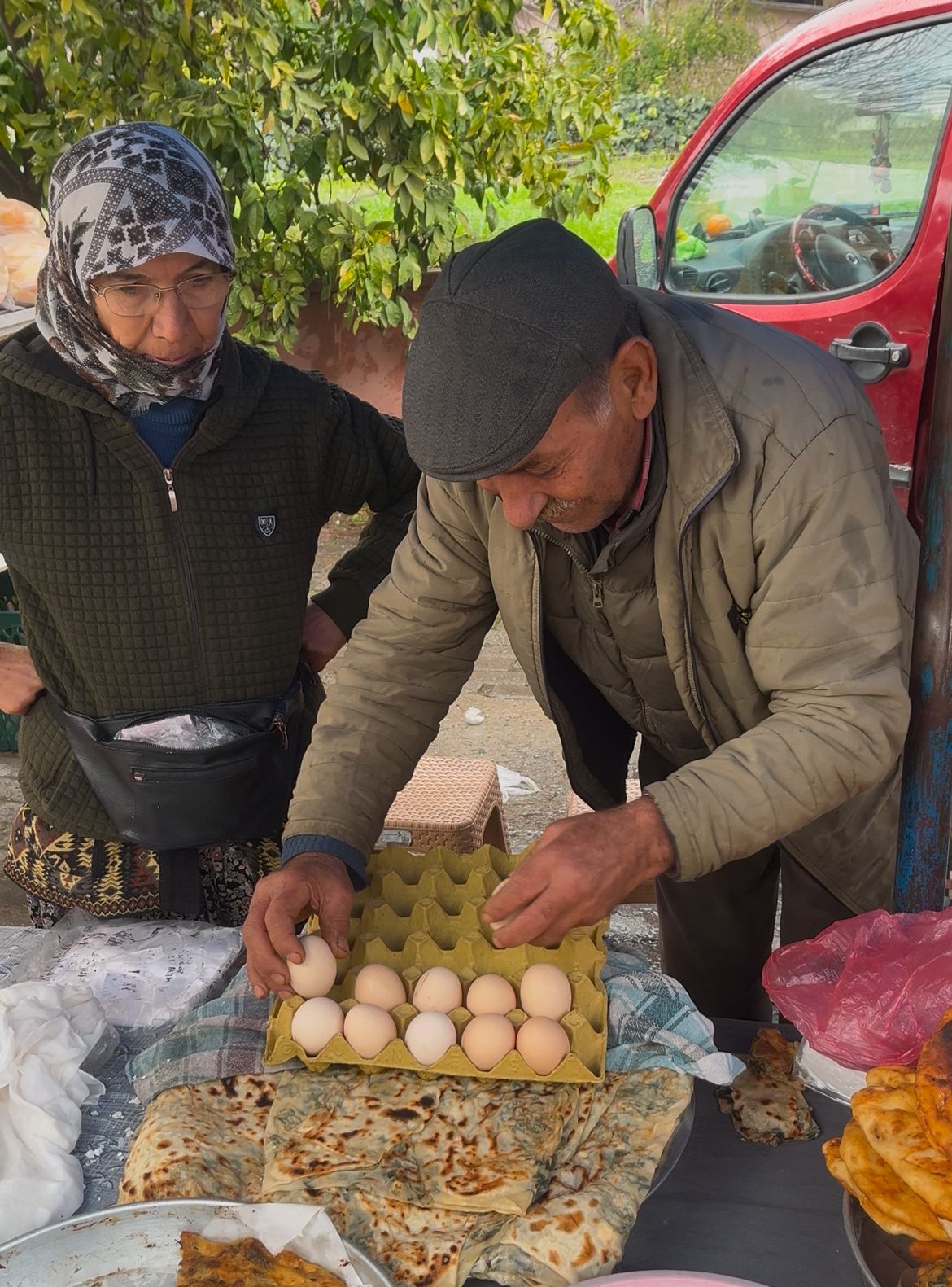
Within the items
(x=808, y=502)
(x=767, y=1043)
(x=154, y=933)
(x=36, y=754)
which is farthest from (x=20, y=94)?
(x=767, y=1043)

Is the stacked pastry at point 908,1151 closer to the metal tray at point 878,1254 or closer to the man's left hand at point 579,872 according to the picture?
the metal tray at point 878,1254

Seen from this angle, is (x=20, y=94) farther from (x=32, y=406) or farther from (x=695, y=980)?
(x=695, y=980)

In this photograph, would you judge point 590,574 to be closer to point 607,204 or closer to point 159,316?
point 159,316

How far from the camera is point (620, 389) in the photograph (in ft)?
5.54

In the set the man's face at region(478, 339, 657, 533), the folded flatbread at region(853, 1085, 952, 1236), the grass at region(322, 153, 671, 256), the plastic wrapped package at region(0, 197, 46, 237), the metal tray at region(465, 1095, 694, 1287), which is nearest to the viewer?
the folded flatbread at region(853, 1085, 952, 1236)

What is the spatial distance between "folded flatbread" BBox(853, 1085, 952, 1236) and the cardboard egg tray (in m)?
0.37

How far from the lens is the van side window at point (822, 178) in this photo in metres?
4.07

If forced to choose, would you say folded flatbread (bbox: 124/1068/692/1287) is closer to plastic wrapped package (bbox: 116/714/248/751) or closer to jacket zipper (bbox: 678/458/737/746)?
jacket zipper (bbox: 678/458/737/746)

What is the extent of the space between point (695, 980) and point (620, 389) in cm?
154

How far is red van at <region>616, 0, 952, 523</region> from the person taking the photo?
157 inches

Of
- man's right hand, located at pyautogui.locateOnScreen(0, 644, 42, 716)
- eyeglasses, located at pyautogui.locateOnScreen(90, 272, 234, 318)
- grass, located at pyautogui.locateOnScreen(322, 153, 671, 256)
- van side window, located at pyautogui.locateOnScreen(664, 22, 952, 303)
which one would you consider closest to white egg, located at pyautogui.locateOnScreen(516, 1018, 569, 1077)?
man's right hand, located at pyautogui.locateOnScreen(0, 644, 42, 716)

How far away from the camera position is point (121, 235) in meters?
2.03

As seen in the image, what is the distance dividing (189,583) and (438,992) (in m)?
0.95

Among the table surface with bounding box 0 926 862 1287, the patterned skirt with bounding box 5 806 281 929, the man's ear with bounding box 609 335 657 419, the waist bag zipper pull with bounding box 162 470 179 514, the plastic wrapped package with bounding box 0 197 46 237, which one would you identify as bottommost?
the patterned skirt with bounding box 5 806 281 929
